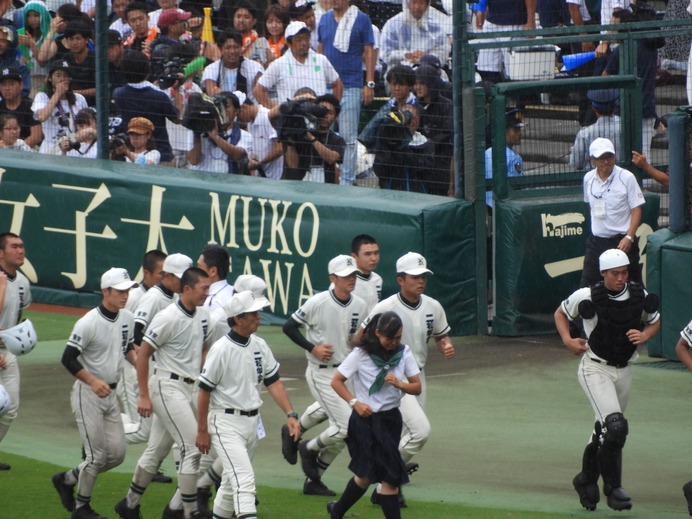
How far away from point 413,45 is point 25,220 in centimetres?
530

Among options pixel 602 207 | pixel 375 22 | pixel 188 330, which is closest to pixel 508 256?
pixel 602 207

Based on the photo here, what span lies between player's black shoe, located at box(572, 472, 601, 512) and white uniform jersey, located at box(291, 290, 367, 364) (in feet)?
6.35

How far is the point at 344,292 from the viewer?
9.65m

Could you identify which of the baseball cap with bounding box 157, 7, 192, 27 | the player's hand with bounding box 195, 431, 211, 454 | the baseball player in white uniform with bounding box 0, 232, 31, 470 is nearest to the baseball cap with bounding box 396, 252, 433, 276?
→ the player's hand with bounding box 195, 431, 211, 454

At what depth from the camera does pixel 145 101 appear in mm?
15781

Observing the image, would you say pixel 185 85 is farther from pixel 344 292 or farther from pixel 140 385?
pixel 140 385

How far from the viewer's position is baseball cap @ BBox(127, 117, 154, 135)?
50.9ft

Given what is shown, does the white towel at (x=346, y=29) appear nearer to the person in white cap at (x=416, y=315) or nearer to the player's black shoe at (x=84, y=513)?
the person in white cap at (x=416, y=315)

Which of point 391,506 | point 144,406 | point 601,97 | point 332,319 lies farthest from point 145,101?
point 391,506

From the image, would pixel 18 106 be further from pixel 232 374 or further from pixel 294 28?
pixel 232 374

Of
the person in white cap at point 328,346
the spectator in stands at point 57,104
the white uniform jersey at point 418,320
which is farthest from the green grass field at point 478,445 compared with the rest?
the spectator in stands at point 57,104

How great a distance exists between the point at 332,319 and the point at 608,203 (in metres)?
3.86

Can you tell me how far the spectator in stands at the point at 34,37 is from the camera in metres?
16.6

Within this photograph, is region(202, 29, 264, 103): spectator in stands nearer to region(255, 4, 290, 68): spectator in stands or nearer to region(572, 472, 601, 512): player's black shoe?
region(255, 4, 290, 68): spectator in stands
